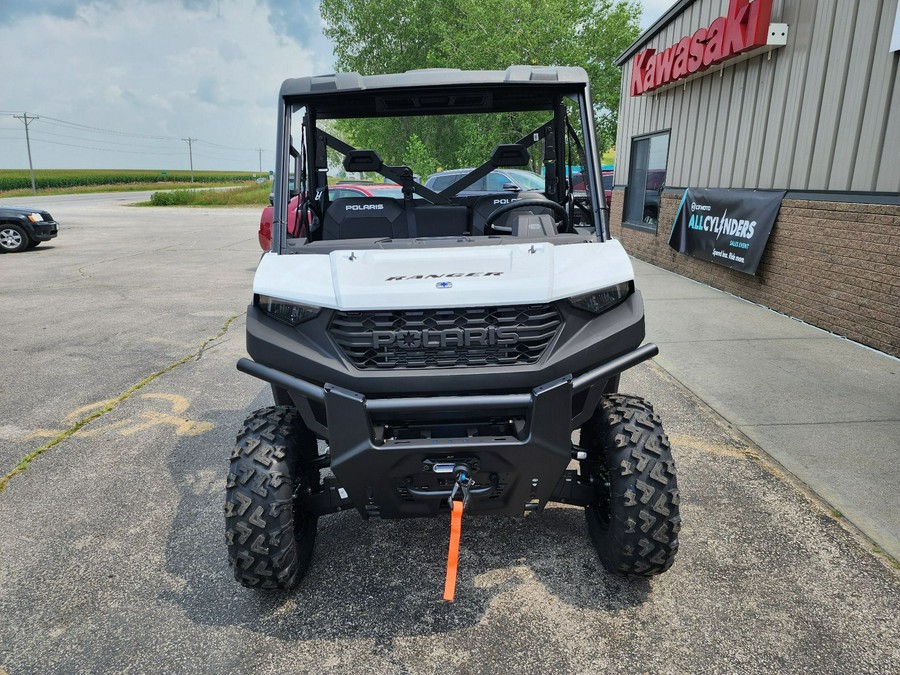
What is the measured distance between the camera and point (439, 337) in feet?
7.77

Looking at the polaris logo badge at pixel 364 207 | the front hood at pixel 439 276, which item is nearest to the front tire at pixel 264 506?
the front hood at pixel 439 276

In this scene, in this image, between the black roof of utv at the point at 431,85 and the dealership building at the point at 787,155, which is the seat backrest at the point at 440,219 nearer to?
the black roof of utv at the point at 431,85

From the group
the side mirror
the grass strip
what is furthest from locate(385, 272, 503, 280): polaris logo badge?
the grass strip

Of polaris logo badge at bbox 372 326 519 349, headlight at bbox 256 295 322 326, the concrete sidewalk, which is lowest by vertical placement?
the concrete sidewalk

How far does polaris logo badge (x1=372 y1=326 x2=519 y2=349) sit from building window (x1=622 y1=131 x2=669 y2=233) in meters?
9.67

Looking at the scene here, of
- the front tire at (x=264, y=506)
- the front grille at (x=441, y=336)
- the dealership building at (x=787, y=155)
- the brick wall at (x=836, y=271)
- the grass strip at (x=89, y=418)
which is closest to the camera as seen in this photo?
the front grille at (x=441, y=336)

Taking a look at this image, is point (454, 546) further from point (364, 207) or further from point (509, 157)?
point (509, 157)

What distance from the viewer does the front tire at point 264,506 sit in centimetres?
248

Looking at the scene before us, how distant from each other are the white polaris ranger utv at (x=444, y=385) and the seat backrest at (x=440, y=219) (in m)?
0.87

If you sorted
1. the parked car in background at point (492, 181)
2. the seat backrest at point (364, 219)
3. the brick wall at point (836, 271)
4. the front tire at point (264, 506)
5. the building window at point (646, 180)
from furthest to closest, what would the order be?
the building window at point (646, 180) → the brick wall at point (836, 271) → the parked car in background at point (492, 181) → the seat backrest at point (364, 219) → the front tire at point (264, 506)

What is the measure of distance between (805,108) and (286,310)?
687 cm

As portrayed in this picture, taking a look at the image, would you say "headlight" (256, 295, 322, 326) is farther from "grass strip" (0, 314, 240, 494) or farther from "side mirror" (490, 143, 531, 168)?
"grass strip" (0, 314, 240, 494)

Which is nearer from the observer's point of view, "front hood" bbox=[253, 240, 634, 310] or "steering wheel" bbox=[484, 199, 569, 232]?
"front hood" bbox=[253, 240, 634, 310]

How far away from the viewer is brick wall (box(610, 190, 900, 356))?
590cm
